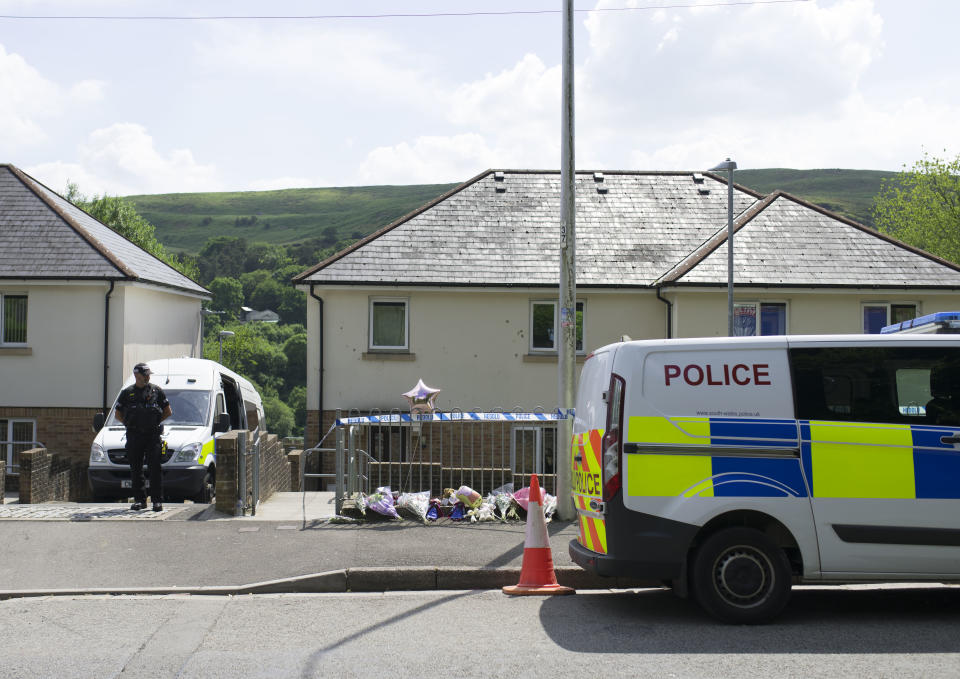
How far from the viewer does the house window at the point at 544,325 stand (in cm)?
2223

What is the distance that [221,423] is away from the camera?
14992 mm

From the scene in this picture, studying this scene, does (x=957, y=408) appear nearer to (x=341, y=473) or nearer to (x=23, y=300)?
(x=341, y=473)

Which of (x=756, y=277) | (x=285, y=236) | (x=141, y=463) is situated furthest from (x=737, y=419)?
(x=285, y=236)

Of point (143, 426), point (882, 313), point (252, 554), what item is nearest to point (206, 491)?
point (143, 426)

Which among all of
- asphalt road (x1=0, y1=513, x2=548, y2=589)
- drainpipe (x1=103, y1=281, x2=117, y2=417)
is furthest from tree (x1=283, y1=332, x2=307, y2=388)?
asphalt road (x1=0, y1=513, x2=548, y2=589)

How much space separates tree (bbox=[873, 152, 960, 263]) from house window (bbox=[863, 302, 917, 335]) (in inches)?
1464

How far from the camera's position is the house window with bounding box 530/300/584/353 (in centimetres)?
2223

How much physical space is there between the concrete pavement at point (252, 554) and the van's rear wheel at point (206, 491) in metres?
2.79

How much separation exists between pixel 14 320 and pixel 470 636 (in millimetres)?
18693

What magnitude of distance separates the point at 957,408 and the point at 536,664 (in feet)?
12.4

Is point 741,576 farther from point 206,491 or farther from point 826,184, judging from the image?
point 826,184

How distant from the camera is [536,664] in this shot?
5.84 m

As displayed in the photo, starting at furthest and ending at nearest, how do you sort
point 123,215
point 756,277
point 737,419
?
point 123,215 < point 756,277 < point 737,419

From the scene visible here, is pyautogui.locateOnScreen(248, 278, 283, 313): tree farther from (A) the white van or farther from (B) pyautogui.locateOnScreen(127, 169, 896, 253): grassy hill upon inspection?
(A) the white van
